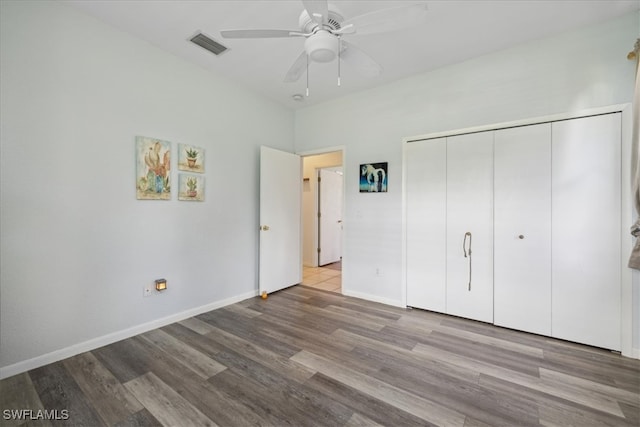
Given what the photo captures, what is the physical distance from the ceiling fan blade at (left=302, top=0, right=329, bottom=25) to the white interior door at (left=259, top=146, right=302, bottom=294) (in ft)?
7.42

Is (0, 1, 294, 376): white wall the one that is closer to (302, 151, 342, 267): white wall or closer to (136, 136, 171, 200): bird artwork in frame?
(136, 136, 171, 200): bird artwork in frame

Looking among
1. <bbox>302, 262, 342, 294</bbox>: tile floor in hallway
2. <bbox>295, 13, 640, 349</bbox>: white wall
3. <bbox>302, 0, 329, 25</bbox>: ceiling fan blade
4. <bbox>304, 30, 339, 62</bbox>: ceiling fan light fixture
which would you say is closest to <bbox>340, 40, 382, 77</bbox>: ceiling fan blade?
<bbox>304, 30, 339, 62</bbox>: ceiling fan light fixture

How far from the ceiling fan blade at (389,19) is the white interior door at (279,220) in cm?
235

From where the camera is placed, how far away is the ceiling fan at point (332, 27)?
5.24 ft

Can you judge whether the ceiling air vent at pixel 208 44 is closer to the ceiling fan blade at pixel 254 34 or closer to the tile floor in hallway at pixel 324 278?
the ceiling fan blade at pixel 254 34

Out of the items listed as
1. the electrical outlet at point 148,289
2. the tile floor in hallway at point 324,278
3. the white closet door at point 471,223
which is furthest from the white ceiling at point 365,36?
the tile floor in hallway at point 324,278

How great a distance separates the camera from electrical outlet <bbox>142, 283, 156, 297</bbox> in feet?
8.96

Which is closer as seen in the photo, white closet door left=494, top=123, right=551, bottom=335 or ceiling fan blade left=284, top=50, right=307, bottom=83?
ceiling fan blade left=284, top=50, right=307, bottom=83

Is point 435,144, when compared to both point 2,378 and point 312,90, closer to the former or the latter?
point 312,90

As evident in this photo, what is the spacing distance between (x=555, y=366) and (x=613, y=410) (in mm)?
482

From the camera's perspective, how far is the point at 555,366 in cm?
215

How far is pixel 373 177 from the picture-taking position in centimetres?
367

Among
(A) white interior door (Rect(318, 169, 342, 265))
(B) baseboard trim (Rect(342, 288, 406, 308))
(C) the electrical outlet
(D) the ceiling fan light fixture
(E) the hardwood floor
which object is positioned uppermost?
(D) the ceiling fan light fixture

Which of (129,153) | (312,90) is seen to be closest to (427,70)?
(312,90)
